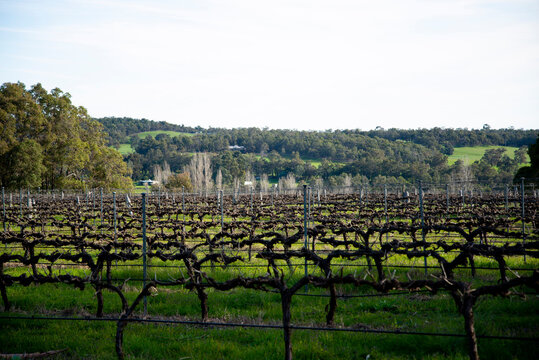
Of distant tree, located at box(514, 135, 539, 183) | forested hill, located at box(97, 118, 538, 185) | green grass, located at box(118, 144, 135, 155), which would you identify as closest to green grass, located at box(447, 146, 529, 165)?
forested hill, located at box(97, 118, 538, 185)

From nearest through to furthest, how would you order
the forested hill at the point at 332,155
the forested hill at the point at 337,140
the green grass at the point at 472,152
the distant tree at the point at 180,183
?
the distant tree at the point at 180,183 → the forested hill at the point at 332,155 → the green grass at the point at 472,152 → the forested hill at the point at 337,140

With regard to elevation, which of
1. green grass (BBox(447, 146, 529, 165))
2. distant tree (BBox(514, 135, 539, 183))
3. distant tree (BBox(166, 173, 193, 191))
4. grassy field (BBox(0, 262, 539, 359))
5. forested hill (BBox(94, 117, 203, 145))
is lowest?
grassy field (BBox(0, 262, 539, 359))

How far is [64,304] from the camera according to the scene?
791 cm

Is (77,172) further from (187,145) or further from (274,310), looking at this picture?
(187,145)

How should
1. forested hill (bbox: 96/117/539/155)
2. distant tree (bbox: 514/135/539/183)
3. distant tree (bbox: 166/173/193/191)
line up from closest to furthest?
distant tree (bbox: 514/135/539/183) < distant tree (bbox: 166/173/193/191) < forested hill (bbox: 96/117/539/155)

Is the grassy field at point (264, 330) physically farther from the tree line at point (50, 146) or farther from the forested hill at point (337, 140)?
the forested hill at point (337, 140)

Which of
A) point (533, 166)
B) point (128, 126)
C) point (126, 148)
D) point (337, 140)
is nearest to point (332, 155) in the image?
point (337, 140)

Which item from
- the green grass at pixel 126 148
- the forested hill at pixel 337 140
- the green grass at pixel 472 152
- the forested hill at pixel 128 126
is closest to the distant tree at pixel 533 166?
the green grass at pixel 472 152

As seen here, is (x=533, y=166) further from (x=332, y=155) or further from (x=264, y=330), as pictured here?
(x=332, y=155)

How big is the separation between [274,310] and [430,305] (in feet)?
8.91

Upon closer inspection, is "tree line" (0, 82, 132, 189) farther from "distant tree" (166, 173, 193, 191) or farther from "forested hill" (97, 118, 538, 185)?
"forested hill" (97, 118, 538, 185)

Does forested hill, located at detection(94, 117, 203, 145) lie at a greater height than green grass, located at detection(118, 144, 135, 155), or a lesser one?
greater

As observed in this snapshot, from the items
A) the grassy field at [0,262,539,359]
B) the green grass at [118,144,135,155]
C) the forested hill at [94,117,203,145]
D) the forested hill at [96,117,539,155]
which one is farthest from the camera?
the forested hill at [94,117,203,145]

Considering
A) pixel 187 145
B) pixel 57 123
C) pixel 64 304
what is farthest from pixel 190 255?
pixel 187 145
